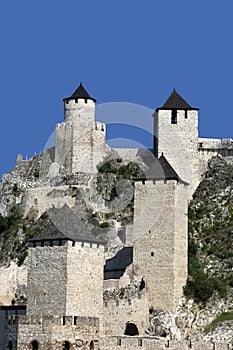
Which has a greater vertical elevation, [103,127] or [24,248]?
[103,127]

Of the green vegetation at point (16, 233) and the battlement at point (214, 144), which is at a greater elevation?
the battlement at point (214, 144)

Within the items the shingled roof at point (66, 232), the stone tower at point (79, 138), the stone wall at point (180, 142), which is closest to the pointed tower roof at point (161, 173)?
the shingled roof at point (66, 232)

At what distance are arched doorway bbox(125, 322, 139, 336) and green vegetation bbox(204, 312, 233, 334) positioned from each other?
393 centimetres

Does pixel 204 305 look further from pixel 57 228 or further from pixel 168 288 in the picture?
pixel 57 228

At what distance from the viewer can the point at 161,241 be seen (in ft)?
240

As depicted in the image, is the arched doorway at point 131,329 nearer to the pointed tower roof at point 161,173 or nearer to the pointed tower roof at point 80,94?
the pointed tower roof at point 161,173

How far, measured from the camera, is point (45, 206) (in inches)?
3625

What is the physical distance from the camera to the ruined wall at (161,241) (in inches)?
2859

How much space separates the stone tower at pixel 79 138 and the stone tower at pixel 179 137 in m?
5.60

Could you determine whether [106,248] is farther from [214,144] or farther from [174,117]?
[214,144]

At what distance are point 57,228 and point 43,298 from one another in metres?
3.79

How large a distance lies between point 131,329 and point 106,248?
10917 millimetres

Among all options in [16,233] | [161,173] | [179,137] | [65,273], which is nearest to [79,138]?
[179,137]

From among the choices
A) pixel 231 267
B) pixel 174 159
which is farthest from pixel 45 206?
pixel 231 267
